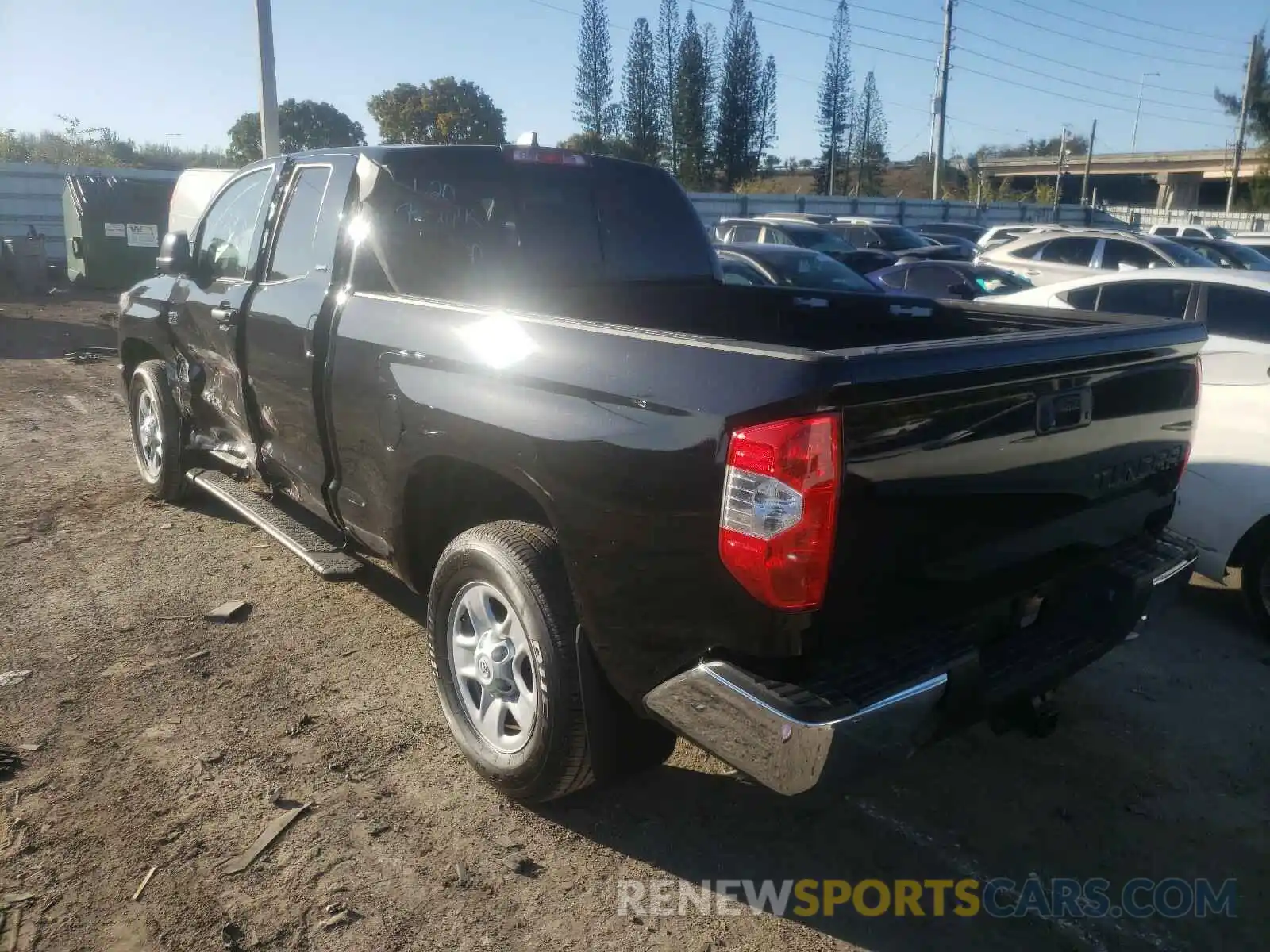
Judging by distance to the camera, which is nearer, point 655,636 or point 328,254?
point 655,636

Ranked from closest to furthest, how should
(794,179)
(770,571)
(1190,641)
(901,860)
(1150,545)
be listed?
(770,571) → (901,860) → (1150,545) → (1190,641) → (794,179)

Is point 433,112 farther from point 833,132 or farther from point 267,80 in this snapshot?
point 267,80

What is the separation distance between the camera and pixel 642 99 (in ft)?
230

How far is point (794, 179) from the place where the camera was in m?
90.4

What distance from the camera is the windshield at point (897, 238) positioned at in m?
22.7

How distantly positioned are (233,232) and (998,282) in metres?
9.58

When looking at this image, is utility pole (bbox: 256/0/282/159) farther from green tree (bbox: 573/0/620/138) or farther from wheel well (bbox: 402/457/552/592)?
green tree (bbox: 573/0/620/138)

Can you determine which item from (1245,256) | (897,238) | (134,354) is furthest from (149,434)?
(897,238)

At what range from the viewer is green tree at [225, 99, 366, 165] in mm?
64812

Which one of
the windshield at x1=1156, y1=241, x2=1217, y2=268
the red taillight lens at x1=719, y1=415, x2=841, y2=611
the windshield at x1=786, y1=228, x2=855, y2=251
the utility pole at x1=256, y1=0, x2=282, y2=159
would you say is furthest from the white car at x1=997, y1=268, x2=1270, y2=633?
the utility pole at x1=256, y1=0, x2=282, y2=159

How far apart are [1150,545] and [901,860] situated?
130cm

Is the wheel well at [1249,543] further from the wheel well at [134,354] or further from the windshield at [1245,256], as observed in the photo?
the windshield at [1245,256]

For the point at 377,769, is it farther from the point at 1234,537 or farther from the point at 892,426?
the point at 1234,537

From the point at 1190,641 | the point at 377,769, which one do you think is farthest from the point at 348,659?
the point at 1190,641
